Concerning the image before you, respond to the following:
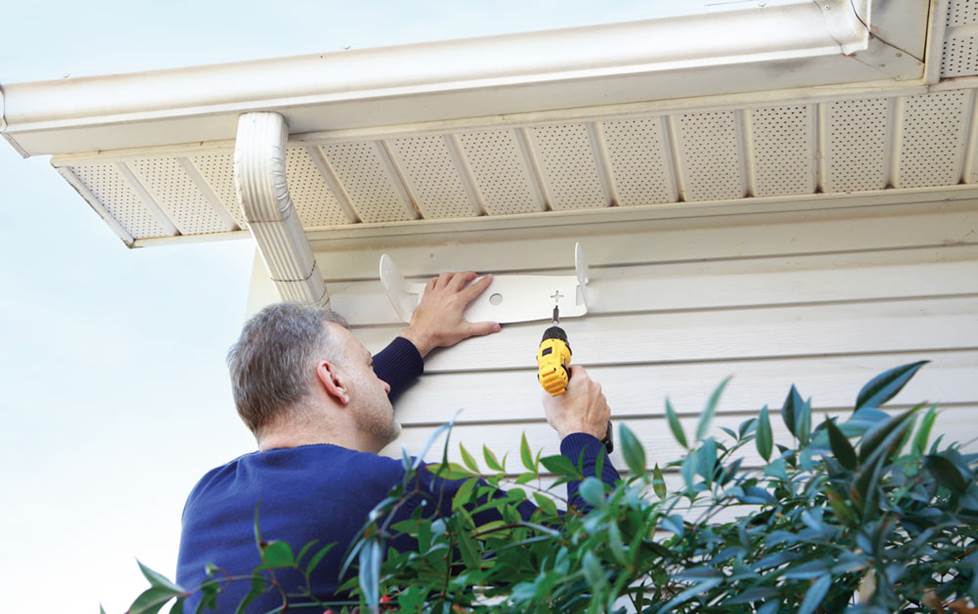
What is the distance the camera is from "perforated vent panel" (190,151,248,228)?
119 inches

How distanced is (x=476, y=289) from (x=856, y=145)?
1033 mm

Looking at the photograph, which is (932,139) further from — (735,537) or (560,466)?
(560,466)

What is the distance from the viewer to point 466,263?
10.5 ft

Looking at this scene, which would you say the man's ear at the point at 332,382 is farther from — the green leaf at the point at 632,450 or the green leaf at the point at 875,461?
the green leaf at the point at 875,461

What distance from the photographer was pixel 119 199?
3223mm

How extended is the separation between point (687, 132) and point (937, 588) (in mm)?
1537

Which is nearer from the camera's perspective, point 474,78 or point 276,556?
point 276,556

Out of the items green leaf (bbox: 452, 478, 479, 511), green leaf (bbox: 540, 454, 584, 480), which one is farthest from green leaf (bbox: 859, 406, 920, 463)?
green leaf (bbox: 452, 478, 479, 511)

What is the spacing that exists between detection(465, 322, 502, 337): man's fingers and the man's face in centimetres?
38

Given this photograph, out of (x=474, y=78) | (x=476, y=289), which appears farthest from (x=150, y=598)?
(x=476, y=289)

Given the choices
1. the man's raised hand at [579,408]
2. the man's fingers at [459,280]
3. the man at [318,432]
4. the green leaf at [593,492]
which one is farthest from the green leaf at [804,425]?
the man's fingers at [459,280]

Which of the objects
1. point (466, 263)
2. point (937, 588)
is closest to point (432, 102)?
point (466, 263)

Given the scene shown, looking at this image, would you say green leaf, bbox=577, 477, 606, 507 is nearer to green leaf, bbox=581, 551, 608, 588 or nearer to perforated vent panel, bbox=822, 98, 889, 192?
green leaf, bbox=581, 551, 608, 588

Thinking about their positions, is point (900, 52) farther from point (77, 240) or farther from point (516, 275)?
point (77, 240)
